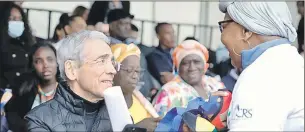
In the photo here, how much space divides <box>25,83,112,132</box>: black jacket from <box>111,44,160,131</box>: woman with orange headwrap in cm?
99

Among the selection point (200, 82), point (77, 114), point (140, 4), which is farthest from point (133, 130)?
point (140, 4)

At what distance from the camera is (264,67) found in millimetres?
2814

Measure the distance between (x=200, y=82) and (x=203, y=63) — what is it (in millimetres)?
201

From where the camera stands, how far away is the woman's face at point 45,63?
6.05m

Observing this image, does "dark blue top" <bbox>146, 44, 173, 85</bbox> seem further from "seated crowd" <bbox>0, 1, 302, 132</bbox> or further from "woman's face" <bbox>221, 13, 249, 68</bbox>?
"woman's face" <bbox>221, 13, 249, 68</bbox>

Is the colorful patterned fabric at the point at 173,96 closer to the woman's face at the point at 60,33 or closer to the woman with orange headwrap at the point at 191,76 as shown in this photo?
the woman with orange headwrap at the point at 191,76

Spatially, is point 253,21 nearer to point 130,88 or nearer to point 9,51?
point 130,88

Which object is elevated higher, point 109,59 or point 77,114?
point 109,59

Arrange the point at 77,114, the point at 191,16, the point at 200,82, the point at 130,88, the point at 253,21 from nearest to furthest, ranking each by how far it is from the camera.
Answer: the point at 253,21 < the point at 77,114 < the point at 130,88 < the point at 200,82 < the point at 191,16

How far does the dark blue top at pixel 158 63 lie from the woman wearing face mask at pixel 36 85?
5.11ft

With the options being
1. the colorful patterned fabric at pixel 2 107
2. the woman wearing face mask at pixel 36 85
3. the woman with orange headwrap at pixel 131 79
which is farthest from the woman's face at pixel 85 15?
the woman with orange headwrap at pixel 131 79

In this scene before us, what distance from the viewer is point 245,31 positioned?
303cm

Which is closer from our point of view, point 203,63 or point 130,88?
point 130,88

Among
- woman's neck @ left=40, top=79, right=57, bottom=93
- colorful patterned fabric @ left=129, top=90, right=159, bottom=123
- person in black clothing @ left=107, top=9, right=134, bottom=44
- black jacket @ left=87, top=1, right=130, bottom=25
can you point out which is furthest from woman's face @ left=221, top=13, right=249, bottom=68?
black jacket @ left=87, top=1, right=130, bottom=25
